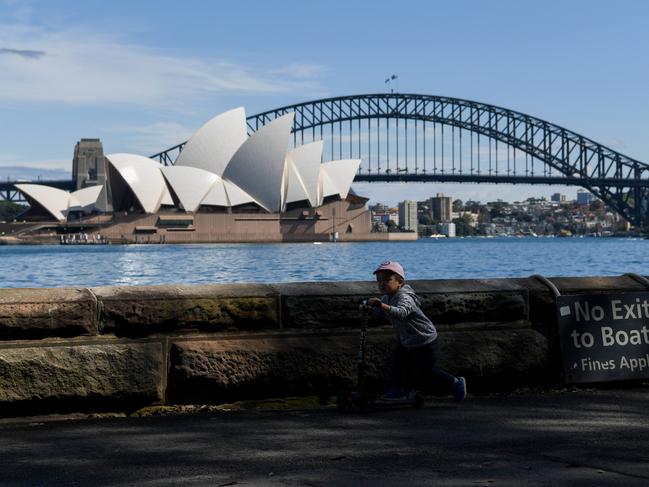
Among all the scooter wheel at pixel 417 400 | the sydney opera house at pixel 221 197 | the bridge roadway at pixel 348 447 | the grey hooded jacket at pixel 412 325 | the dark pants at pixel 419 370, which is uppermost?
the sydney opera house at pixel 221 197

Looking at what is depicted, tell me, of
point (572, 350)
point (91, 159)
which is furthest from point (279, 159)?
point (572, 350)

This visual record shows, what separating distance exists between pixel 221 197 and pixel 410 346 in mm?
100860

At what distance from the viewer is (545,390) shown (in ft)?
21.8

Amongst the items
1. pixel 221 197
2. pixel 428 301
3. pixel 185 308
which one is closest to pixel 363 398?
pixel 428 301

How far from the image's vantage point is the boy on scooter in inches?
229

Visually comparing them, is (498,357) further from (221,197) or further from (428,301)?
(221,197)

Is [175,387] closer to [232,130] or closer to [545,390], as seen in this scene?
[545,390]

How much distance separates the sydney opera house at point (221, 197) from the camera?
98.3m

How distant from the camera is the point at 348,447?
4.70 metres

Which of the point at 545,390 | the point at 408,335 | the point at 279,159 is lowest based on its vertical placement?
the point at 545,390

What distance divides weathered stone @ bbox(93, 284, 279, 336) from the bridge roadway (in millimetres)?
557

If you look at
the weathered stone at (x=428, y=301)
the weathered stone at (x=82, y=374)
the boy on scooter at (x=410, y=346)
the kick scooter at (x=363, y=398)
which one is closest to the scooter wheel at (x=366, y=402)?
the kick scooter at (x=363, y=398)

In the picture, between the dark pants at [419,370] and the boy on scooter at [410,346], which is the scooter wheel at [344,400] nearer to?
the boy on scooter at [410,346]

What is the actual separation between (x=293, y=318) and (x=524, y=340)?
1.50 m
